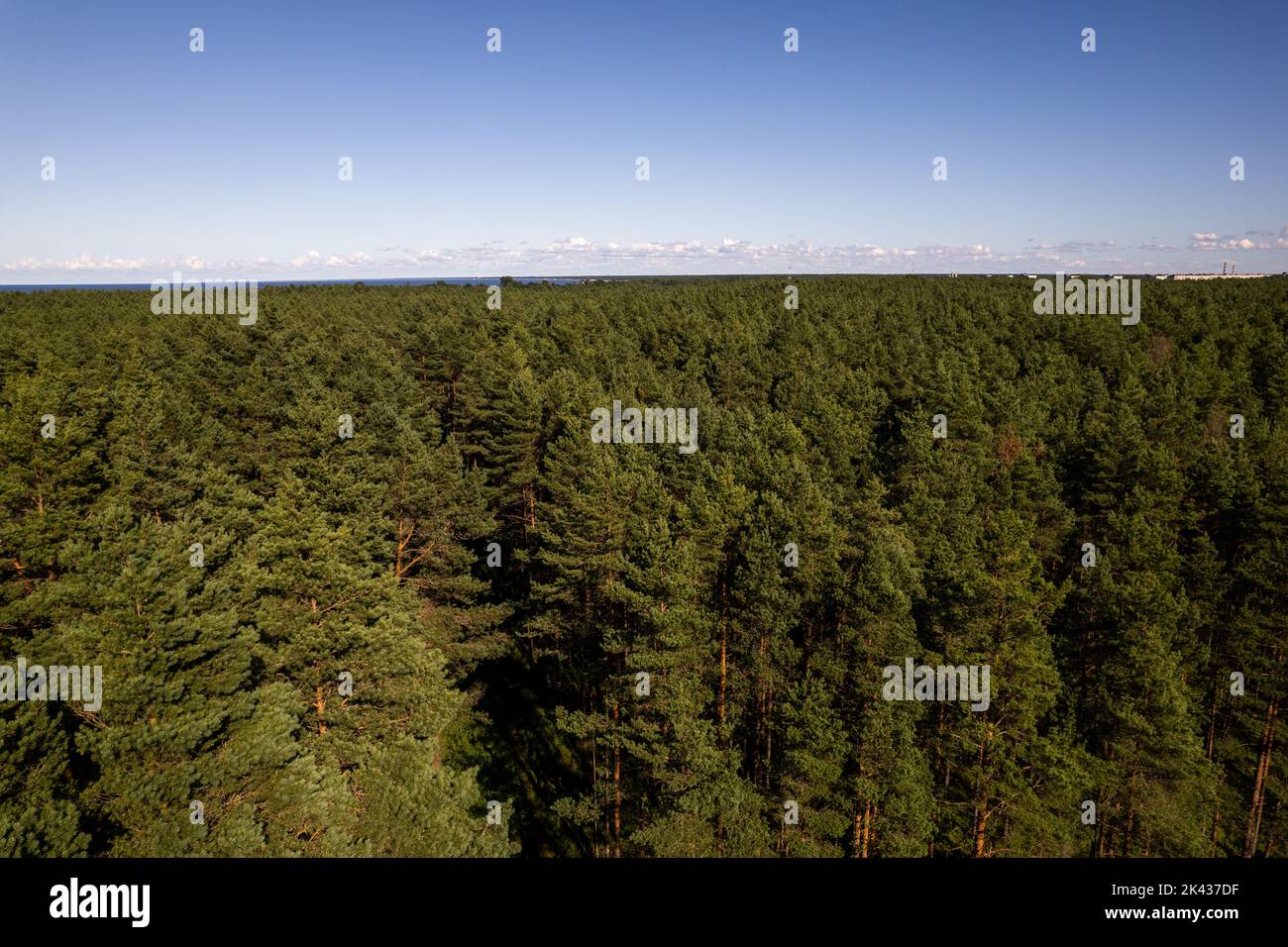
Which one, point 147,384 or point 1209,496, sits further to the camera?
point 147,384

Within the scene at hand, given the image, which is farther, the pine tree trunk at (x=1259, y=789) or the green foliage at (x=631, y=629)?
the pine tree trunk at (x=1259, y=789)

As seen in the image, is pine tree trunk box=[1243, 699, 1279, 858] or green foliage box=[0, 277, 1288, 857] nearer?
green foliage box=[0, 277, 1288, 857]

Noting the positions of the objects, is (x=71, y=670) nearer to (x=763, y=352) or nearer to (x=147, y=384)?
(x=147, y=384)

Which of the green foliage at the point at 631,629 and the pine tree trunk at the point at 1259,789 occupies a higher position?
the green foliage at the point at 631,629

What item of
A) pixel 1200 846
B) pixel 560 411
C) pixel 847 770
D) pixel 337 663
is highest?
pixel 560 411

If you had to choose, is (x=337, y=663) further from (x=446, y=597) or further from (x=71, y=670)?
(x=446, y=597)

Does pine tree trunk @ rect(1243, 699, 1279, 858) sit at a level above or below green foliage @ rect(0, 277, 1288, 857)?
below

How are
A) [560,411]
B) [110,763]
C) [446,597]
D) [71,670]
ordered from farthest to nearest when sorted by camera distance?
[560,411]
[446,597]
[71,670]
[110,763]

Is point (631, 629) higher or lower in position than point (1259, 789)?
higher

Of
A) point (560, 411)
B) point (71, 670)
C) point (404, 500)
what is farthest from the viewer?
point (560, 411)

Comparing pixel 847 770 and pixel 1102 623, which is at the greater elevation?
pixel 1102 623

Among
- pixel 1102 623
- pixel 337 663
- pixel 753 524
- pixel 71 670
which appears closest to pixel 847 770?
pixel 753 524
